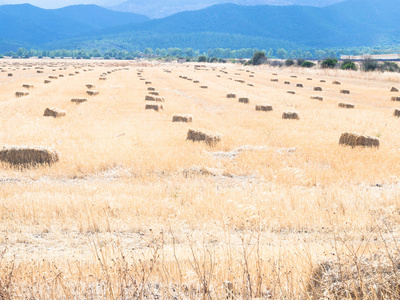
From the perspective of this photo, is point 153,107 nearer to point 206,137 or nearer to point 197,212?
point 206,137

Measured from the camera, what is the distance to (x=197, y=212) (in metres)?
8.43

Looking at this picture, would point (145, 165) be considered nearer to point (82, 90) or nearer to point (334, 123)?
point (334, 123)

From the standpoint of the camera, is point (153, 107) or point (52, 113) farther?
point (153, 107)

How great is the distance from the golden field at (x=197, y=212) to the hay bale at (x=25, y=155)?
0.39 m

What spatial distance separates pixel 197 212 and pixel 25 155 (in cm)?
689

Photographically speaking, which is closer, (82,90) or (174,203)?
(174,203)

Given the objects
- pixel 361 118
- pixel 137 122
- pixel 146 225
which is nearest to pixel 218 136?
pixel 137 122

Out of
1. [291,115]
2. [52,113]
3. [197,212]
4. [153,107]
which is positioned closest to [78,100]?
[153,107]

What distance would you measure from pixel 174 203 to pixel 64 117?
14.6 m

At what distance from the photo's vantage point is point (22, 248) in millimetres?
6676

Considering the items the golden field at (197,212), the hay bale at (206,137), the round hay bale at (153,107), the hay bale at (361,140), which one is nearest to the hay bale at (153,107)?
the round hay bale at (153,107)

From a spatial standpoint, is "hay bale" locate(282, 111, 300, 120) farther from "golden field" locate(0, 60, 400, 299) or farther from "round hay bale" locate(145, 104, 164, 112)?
"round hay bale" locate(145, 104, 164, 112)

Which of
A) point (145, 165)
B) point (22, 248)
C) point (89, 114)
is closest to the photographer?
point (22, 248)

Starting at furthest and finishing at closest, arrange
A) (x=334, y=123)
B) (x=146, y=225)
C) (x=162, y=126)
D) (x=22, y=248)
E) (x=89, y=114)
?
(x=89, y=114)
(x=334, y=123)
(x=162, y=126)
(x=146, y=225)
(x=22, y=248)
